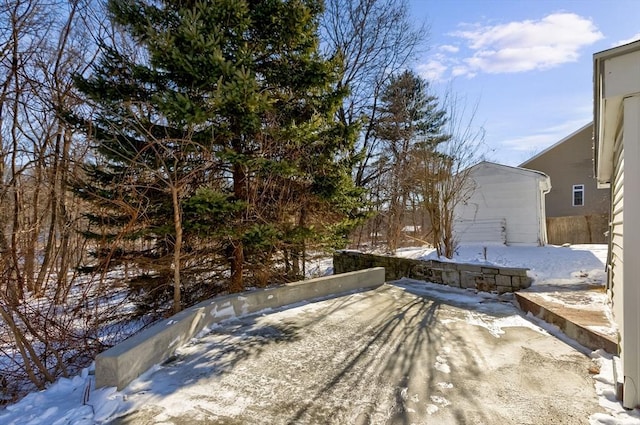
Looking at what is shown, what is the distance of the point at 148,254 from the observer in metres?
5.51

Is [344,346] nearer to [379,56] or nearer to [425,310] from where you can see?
[425,310]

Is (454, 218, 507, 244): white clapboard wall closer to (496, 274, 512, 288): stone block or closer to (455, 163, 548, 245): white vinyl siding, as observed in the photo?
(455, 163, 548, 245): white vinyl siding

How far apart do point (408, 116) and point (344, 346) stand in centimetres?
1194

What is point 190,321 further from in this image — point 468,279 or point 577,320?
point 468,279

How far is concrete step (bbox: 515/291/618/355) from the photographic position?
11.0ft

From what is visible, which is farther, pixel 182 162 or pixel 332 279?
pixel 332 279

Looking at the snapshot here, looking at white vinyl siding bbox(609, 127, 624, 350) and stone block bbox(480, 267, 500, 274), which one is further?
stone block bbox(480, 267, 500, 274)

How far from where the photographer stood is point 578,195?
15.7m

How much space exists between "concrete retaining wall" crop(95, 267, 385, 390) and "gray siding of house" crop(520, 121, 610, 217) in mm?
13408

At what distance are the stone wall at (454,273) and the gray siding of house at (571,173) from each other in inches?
451

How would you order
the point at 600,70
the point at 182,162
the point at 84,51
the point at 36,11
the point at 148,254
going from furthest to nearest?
1. the point at 84,51
2. the point at 36,11
3. the point at 148,254
4. the point at 182,162
5. the point at 600,70

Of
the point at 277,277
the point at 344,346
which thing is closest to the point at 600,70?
the point at 344,346

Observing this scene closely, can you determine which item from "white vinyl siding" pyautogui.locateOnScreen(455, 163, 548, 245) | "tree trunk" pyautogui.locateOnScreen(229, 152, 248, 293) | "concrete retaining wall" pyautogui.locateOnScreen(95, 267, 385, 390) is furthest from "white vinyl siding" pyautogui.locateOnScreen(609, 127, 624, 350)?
"white vinyl siding" pyautogui.locateOnScreen(455, 163, 548, 245)

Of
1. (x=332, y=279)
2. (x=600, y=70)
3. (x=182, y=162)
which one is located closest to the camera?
(x=600, y=70)
